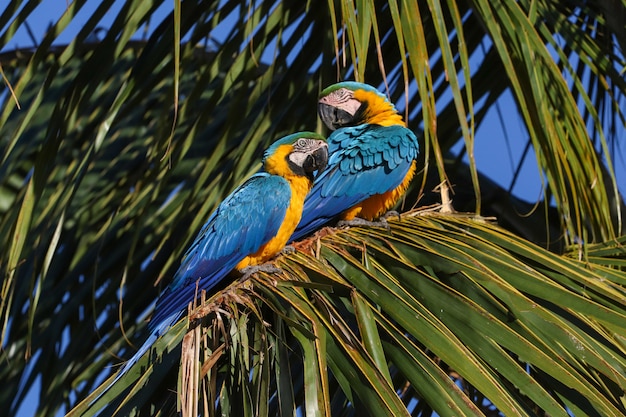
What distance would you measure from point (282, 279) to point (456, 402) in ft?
1.98

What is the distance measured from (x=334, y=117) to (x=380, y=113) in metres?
0.22

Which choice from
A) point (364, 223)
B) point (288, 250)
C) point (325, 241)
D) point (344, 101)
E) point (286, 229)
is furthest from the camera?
point (344, 101)

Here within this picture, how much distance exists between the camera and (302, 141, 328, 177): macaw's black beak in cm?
300

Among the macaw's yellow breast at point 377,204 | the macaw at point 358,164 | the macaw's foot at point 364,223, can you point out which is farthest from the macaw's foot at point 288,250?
the macaw's yellow breast at point 377,204

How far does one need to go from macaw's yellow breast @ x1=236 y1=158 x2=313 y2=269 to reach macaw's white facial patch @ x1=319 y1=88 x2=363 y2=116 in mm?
286

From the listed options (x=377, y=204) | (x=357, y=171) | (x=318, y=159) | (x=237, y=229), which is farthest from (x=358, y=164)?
(x=237, y=229)

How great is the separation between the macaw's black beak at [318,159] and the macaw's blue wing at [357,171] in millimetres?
159

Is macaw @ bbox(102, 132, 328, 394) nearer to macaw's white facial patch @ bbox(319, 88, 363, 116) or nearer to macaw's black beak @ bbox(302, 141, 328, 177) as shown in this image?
macaw's black beak @ bbox(302, 141, 328, 177)

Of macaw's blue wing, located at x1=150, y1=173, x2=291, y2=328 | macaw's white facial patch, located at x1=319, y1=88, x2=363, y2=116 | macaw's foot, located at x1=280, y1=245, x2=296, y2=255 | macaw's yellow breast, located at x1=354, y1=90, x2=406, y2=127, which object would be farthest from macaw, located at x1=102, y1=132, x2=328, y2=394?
macaw's yellow breast, located at x1=354, y1=90, x2=406, y2=127

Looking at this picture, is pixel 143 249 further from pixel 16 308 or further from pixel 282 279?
pixel 282 279

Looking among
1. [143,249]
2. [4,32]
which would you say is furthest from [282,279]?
[143,249]

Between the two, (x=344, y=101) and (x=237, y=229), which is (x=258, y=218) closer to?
(x=237, y=229)

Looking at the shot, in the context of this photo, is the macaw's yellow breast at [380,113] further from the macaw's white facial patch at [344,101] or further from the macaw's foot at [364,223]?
the macaw's foot at [364,223]

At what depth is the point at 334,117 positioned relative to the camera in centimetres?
340
